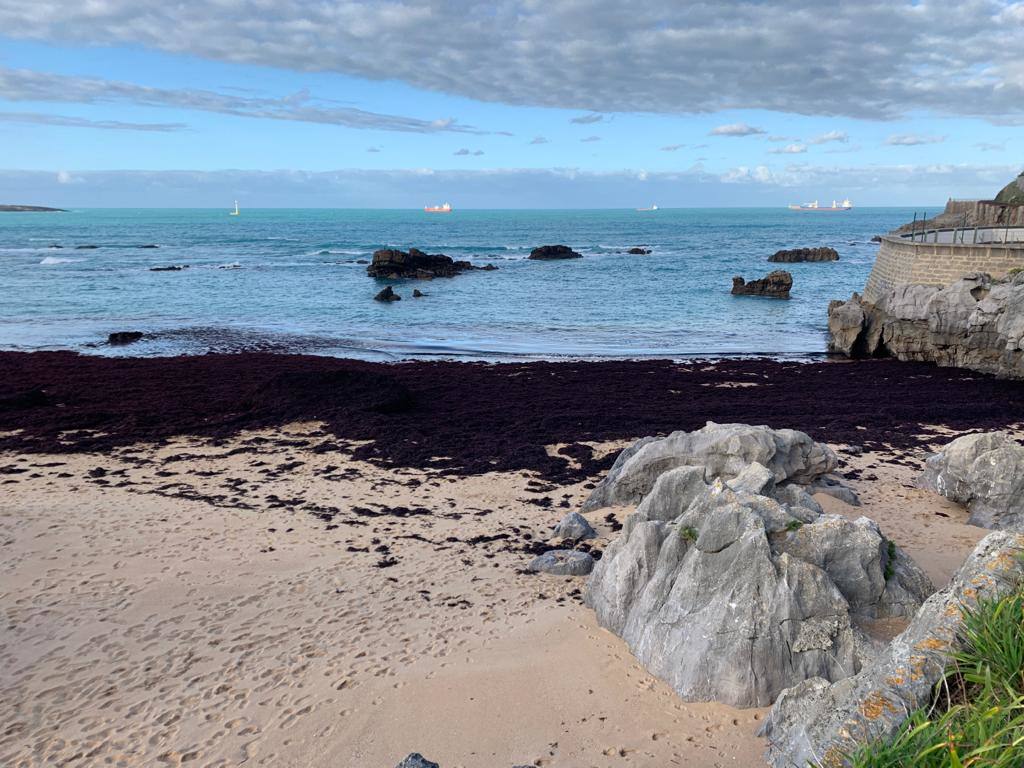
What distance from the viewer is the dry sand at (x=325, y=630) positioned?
6.64 metres

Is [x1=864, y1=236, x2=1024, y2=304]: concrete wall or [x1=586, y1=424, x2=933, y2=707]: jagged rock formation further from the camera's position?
[x1=864, y1=236, x2=1024, y2=304]: concrete wall

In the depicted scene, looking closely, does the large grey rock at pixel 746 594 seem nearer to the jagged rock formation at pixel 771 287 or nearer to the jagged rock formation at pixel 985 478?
the jagged rock formation at pixel 985 478

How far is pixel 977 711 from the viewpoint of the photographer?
326cm

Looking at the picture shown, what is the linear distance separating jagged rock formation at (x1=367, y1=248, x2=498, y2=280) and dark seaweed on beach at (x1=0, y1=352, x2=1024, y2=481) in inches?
1375

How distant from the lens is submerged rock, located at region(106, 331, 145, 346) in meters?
30.5

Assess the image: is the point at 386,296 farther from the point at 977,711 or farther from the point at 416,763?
the point at 977,711

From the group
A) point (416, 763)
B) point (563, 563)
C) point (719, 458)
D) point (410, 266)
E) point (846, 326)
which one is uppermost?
point (410, 266)

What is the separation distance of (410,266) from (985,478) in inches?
2074

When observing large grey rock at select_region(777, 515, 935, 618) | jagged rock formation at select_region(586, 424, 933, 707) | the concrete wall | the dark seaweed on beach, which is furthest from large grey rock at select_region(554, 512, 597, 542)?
the concrete wall

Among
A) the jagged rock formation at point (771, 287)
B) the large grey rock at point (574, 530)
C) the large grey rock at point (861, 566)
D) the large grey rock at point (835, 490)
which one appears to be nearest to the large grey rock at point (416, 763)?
the large grey rock at point (861, 566)

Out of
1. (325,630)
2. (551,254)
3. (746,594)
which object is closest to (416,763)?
(746,594)

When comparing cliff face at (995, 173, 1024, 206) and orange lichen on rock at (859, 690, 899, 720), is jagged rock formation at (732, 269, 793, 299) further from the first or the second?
orange lichen on rock at (859, 690, 899, 720)

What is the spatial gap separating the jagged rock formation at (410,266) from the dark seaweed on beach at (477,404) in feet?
115

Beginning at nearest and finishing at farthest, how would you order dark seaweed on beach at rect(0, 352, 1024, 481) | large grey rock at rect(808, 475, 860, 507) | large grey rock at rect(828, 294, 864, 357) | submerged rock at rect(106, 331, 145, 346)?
1. large grey rock at rect(808, 475, 860, 507)
2. dark seaweed on beach at rect(0, 352, 1024, 481)
3. large grey rock at rect(828, 294, 864, 357)
4. submerged rock at rect(106, 331, 145, 346)
